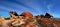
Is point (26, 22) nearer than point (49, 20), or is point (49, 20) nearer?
point (26, 22)

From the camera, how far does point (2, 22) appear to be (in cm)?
870

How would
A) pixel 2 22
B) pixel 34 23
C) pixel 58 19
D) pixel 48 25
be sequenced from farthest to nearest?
pixel 58 19, pixel 48 25, pixel 34 23, pixel 2 22

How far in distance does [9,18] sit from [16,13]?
0.84 meters

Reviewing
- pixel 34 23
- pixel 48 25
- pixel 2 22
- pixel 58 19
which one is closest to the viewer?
pixel 2 22

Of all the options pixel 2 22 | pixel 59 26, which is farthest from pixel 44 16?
pixel 2 22

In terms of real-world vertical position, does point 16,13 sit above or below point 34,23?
above

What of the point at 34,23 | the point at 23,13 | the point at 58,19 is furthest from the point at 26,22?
the point at 58,19

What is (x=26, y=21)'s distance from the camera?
30.4 feet

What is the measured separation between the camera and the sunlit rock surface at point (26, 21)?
8836 mm

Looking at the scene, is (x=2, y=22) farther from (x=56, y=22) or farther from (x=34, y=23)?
(x=56, y=22)

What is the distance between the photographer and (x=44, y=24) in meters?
9.96

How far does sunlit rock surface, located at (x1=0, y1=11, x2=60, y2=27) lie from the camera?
29.0ft

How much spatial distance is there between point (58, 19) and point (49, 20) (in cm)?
84

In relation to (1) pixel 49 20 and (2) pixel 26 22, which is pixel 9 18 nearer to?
(2) pixel 26 22
